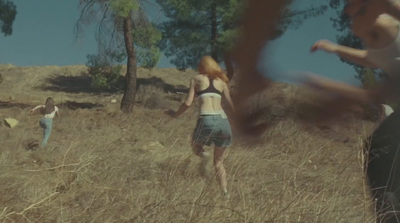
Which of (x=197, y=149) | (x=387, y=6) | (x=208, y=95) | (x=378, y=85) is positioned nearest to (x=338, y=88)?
(x=378, y=85)

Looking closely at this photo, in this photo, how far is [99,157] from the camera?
16.4ft

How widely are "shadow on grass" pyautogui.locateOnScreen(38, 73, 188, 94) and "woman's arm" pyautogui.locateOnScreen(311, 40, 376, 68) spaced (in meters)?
29.7

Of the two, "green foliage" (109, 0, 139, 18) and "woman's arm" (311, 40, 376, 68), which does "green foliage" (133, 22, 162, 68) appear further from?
"woman's arm" (311, 40, 376, 68)

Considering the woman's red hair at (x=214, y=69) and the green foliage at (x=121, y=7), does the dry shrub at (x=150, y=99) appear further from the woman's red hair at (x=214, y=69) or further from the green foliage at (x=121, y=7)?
the woman's red hair at (x=214, y=69)

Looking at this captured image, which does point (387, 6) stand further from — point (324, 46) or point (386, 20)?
point (324, 46)

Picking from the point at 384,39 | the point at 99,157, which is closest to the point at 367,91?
the point at 384,39

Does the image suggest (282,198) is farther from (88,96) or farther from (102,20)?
(88,96)

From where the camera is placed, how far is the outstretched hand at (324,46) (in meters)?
1.70

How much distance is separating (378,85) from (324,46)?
0.16 m

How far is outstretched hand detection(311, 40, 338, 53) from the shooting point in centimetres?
170

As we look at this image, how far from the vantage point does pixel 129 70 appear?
22344 mm

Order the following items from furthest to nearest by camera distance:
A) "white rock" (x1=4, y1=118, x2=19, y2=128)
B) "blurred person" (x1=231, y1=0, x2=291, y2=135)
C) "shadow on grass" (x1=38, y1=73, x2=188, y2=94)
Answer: "shadow on grass" (x1=38, y1=73, x2=188, y2=94) → "white rock" (x1=4, y1=118, x2=19, y2=128) → "blurred person" (x1=231, y1=0, x2=291, y2=135)

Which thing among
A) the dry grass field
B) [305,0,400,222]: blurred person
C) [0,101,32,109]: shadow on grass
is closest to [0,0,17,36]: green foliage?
[0,101,32,109]: shadow on grass

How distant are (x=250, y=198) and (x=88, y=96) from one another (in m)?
29.0
